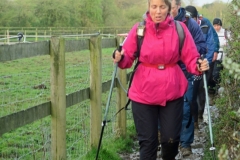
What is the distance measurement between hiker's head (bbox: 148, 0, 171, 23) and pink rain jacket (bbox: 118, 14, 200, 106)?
48mm

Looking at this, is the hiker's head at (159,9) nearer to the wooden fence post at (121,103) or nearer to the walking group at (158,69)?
the walking group at (158,69)

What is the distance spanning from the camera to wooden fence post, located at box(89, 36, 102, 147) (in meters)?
6.75

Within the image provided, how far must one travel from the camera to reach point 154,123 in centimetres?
519

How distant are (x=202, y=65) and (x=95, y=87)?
86.8 inches

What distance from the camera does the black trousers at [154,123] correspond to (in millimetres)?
5160

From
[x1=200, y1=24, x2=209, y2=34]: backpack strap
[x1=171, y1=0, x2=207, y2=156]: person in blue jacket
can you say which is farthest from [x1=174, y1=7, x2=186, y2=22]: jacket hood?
[x1=200, y1=24, x2=209, y2=34]: backpack strap

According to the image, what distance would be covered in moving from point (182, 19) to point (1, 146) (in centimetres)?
339

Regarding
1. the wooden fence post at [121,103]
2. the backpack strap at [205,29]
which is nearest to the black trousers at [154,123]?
the wooden fence post at [121,103]

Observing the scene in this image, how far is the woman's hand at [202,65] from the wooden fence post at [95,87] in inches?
80.4

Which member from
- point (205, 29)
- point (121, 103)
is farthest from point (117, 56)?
point (205, 29)

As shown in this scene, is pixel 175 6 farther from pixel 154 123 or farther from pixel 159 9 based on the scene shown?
pixel 154 123

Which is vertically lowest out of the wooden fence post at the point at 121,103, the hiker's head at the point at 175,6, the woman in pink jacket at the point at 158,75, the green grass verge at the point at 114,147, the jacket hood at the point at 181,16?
the green grass verge at the point at 114,147

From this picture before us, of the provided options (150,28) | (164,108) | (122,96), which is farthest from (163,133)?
(122,96)

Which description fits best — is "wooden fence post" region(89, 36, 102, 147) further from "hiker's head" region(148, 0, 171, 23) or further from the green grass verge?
"hiker's head" region(148, 0, 171, 23)
